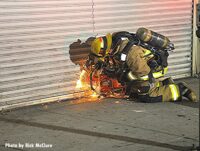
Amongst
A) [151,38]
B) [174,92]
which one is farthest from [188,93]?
[151,38]

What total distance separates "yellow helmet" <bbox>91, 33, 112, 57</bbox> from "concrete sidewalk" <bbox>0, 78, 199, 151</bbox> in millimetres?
903

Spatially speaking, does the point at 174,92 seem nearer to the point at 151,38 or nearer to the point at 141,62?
the point at 141,62

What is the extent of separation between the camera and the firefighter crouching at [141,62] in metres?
8.20

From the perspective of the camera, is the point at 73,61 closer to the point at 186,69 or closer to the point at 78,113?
the point at 78,113

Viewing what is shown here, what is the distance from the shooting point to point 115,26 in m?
9.39

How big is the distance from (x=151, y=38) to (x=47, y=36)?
71.6 inches

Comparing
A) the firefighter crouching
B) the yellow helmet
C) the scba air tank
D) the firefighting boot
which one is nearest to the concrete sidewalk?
the firefighting boot

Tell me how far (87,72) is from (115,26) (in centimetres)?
115

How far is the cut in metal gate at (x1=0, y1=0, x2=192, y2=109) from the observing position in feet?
26.2

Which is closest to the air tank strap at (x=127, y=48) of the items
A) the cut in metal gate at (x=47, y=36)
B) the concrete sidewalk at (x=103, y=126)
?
the concrete sidewalk at (x=103, y=126)

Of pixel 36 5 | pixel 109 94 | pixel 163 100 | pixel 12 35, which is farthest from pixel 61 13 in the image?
pixel 163 100

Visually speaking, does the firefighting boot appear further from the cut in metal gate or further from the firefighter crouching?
the cut in metal gate

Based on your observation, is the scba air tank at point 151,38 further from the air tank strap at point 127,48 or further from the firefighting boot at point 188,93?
the firefighting boot at point 188,93

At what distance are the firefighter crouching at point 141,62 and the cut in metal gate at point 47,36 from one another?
66 centimetres
